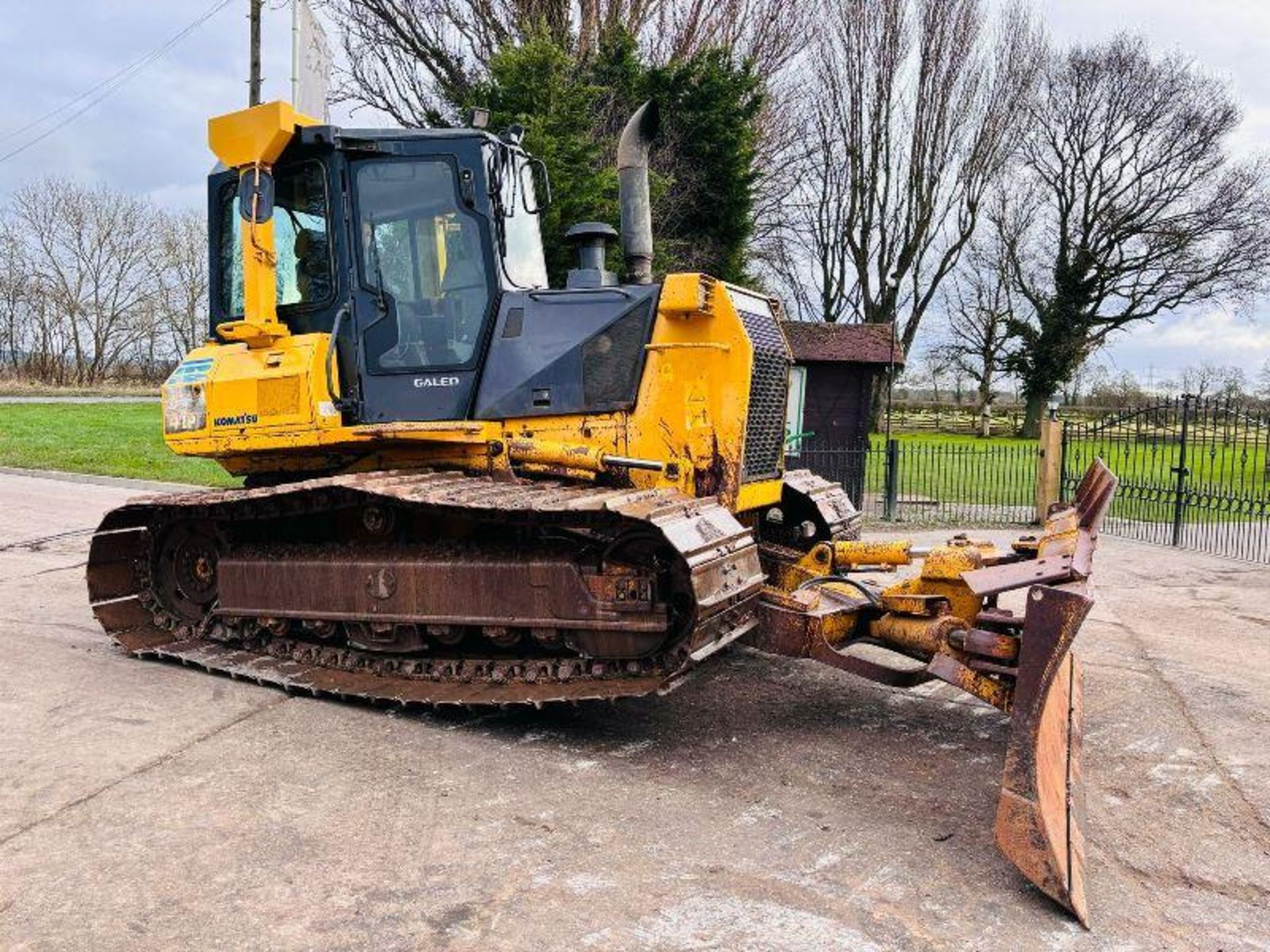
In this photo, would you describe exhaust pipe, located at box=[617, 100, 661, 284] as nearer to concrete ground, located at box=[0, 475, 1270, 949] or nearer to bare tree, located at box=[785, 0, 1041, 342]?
concrete ground, located at box=[0, 475, 1270, 949]

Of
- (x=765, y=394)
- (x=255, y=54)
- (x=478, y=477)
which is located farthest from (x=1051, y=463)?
(x=255, y=54)

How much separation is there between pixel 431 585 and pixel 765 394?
217 cm

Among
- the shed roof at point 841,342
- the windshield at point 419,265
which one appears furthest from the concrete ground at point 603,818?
the shed roof at point 841,342

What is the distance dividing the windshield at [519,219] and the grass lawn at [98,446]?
10769mm

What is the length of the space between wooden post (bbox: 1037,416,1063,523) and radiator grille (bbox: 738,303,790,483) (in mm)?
9215

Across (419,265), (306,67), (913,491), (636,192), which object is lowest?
(913,491)

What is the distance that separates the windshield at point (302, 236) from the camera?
231 inches

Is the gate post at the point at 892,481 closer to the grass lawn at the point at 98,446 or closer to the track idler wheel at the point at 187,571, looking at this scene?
the grass lawn at the point at 98,446

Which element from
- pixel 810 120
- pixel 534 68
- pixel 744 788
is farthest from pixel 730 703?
pixel 810 120

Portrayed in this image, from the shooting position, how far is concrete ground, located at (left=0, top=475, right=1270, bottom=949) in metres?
3.21

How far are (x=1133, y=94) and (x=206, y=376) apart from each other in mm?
35347

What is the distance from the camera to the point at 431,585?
17.0 feet

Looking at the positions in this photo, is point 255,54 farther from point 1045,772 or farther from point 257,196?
point 1045,772

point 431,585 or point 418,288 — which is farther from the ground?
point 418,288
